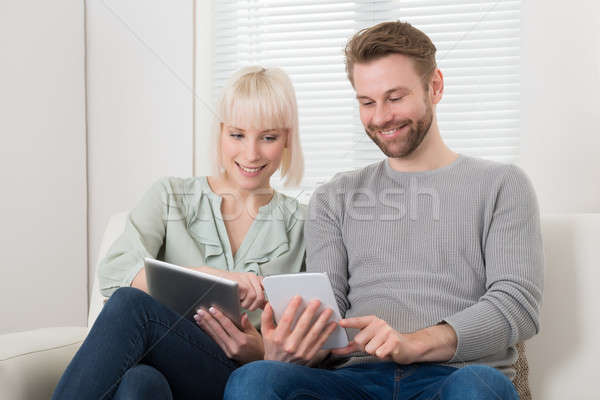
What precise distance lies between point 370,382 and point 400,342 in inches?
4.6

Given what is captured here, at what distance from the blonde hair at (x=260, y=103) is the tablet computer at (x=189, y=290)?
437 millimetres

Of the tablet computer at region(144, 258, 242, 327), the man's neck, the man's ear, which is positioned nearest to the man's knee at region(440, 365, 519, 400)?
the tablet computer at region(144, 258, 242, 327)

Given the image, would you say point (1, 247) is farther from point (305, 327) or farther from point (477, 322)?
point (477, 322)

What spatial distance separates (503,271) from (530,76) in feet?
3.06

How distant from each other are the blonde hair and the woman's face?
0.02 meters

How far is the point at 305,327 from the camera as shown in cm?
102

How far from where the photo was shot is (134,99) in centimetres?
217

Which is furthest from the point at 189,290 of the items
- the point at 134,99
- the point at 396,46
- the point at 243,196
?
the point at 134,99

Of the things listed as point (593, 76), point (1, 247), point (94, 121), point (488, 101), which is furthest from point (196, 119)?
point (593, 76)

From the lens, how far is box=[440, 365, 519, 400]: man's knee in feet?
2.79

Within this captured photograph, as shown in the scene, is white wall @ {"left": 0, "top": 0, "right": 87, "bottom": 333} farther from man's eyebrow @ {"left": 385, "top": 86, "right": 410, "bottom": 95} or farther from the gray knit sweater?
man's eyebrow @ {"left": 385, "top": 86, "right": 410, "bottom": 95}

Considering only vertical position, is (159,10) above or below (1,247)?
above

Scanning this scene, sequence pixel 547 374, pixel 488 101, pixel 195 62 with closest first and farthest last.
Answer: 1. pixel 547 374
2. pixel 488 101
3. pixel 195 62

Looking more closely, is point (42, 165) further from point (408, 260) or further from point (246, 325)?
point (408, 260)
